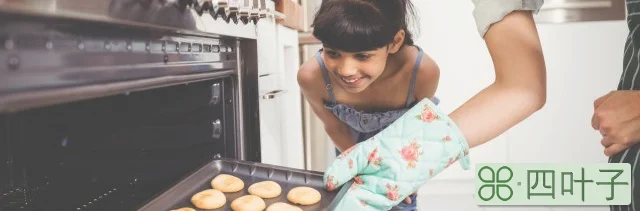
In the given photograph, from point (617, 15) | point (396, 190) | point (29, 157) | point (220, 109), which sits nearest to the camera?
point (396, 190)

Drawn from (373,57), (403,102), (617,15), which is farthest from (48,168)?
(617,15)

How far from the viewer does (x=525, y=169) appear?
4.01 feet

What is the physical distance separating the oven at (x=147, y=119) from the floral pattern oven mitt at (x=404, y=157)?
2.3 inches

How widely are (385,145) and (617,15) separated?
1601 millimetres

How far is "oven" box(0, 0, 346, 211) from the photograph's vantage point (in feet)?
1.49

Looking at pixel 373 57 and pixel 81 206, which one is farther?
pixel 373 57

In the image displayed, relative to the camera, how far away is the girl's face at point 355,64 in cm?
104

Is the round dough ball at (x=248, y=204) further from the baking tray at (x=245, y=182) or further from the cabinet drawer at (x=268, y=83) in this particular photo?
the cabinet drawer at (x=268, y=83)

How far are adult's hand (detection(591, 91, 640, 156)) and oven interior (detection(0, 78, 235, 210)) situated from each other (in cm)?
55

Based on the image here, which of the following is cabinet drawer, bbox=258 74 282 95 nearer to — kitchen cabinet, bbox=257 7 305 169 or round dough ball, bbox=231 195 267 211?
kitchen cabinet, bbox=257 7 305 169

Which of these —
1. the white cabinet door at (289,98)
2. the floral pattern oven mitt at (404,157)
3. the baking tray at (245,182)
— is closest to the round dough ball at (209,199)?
the baking tray at (245,182)

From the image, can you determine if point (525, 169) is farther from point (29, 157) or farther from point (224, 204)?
point (29, 157)

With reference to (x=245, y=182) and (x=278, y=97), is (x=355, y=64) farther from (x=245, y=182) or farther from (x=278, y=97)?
(x=245, y=182)

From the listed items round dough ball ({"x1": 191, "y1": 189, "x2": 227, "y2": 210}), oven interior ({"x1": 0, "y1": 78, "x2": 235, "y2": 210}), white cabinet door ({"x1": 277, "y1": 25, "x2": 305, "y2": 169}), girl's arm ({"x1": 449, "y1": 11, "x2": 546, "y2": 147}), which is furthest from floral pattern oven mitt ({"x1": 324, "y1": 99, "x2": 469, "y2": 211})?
white cabinet door ({"x1": 277, "y1": 25, "x2": 305, "y2": 169})
